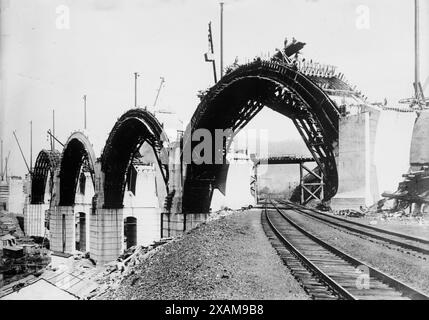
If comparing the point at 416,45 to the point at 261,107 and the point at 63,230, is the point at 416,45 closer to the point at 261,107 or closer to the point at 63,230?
the point at 261,107

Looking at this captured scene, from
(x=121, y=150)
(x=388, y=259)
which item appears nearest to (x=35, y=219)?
(x=121, y=150)

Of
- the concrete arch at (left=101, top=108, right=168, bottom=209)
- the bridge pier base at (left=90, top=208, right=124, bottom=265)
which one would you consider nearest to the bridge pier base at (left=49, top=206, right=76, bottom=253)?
the bridge pier base at (left=90, top=208, right=124, bottom=265)

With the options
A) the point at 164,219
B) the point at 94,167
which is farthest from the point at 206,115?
the point at 94,167

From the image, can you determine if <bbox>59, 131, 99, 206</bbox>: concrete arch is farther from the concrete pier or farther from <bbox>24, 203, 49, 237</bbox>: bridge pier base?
the concrete pier

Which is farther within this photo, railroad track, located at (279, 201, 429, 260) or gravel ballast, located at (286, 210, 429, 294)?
railroad track, located at (279, 201, 429, 260)

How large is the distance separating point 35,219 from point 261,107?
4722 cm

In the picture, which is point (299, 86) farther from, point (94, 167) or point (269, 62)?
point (94, 167)

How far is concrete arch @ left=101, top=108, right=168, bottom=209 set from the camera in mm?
31547

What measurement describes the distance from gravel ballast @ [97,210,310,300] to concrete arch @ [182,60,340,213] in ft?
29.3

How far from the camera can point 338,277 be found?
8719 mm

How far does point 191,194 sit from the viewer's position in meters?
26.9

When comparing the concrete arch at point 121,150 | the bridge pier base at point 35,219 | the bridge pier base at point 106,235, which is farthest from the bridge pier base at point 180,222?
the bridge pier base at point 35,219

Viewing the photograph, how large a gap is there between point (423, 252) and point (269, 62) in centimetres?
1424
